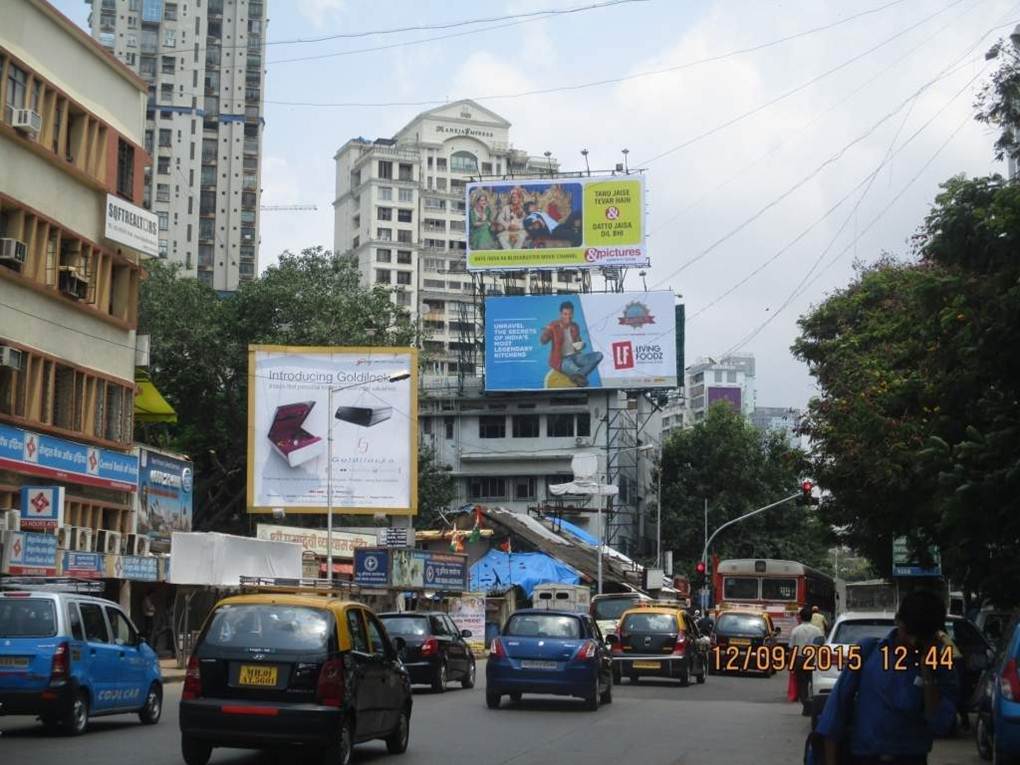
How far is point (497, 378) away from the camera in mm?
75062

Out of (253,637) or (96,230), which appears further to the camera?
(96,230)

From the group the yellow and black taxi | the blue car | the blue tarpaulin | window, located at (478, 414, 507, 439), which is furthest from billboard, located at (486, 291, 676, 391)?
the yellow and black taxi

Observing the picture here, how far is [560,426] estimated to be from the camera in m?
83.4

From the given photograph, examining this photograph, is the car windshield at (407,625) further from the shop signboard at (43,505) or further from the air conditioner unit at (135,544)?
the air conditioner unit at (135,544)

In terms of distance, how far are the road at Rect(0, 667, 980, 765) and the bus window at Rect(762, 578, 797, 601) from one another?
17.8 m

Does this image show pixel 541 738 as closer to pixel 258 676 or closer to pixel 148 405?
pixel 258 676

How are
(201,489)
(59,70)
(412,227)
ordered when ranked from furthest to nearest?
(412,227), (201,489), (59,70)

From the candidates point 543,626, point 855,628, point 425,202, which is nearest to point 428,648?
point 543,626

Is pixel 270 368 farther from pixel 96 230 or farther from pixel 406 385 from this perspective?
pixel 96 230

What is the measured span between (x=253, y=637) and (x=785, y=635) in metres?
30.6

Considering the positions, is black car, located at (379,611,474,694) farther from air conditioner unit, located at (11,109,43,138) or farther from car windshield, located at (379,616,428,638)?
air conditioner unit, located at (11,109,43,138)

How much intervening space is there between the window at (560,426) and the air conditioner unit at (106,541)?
5201cm

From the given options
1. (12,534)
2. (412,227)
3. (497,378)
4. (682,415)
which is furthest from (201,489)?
(682,415)

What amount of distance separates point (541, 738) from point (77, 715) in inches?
219
